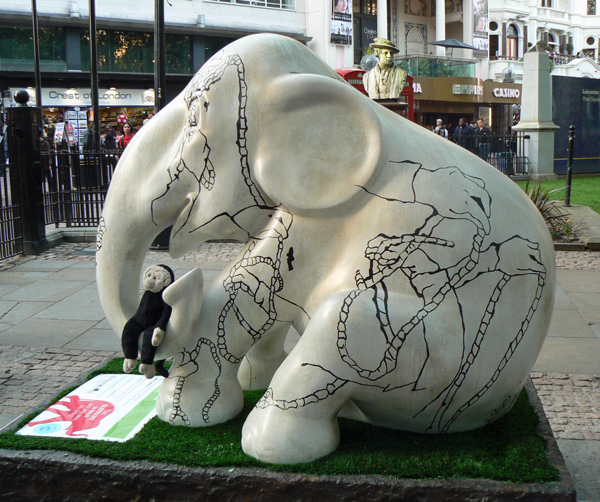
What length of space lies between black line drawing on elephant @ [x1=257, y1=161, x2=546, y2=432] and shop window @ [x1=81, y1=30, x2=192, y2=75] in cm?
2641

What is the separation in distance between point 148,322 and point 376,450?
85 centimetres

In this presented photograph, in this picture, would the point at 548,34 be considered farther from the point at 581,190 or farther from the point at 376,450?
the point at 376,450

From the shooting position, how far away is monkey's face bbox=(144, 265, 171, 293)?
87.0 inches

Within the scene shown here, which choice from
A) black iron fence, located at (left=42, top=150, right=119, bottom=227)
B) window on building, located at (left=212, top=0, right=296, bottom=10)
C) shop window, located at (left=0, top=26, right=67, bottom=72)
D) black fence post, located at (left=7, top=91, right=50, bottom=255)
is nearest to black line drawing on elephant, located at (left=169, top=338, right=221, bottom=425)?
black fence post, located at (left=7, top=91, right=50, bottom=255)

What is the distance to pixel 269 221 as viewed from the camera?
222cm

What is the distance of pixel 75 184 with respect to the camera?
989 cm

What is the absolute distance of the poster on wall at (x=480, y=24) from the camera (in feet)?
137

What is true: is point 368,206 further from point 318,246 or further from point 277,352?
point 277,352

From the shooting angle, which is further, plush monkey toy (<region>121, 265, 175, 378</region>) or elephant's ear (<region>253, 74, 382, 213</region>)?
plush monkey toy (<region>121, 265, 175, 378</region>)

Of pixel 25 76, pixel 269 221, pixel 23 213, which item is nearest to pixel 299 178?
pixel 269 221

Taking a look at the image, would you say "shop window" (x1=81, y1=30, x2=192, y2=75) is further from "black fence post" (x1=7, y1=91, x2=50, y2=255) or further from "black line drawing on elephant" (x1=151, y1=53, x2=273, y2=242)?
"black line drawing on elephant" (x1=151, y1=53, x2=273, y2=242)

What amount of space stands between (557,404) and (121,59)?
86.7 feet

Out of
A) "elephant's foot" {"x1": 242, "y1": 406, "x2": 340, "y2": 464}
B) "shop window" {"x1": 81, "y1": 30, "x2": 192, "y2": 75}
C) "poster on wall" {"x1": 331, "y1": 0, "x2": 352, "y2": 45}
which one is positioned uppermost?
"poster on wall" {"x1": 331, "y1": 0, "x2": 352, "y2": 45}

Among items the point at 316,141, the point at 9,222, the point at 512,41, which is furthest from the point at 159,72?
the point at 512,41
